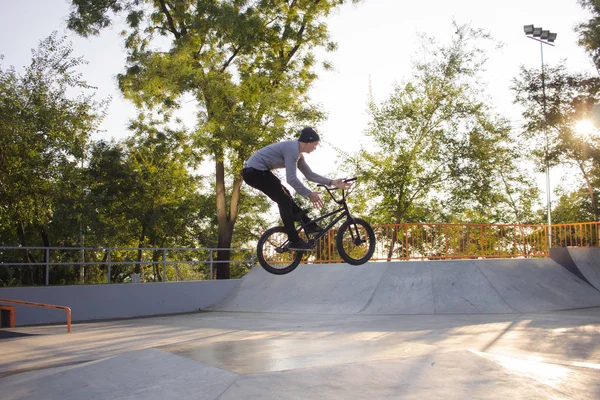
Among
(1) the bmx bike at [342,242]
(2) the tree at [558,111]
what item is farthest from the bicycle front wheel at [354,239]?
(2) the tree at [558,111]

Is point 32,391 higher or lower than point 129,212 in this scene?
lower

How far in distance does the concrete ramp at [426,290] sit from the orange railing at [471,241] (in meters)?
1.15

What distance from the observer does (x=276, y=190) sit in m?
7.20

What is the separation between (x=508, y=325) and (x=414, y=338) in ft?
11.0

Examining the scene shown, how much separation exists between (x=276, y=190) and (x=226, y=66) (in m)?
18.8

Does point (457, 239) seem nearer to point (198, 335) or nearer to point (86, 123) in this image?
point (198, 335)

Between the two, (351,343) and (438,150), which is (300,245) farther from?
(438,150)

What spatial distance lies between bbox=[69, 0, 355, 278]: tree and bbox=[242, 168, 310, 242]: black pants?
14.4 meters

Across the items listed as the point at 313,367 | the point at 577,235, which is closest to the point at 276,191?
the point at 313,367

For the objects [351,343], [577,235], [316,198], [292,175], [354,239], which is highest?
[292,175]

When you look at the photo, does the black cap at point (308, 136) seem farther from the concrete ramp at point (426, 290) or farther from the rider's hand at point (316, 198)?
the concrete ramp at point (426, 290)

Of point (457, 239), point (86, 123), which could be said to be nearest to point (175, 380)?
point (457, 239)

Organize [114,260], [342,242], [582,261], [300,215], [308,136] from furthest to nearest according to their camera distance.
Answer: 1. [114,260]
2. [582,261]
3. [342,242]
4. [300,215]
5. [308,136]

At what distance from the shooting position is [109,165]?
95.3ft
